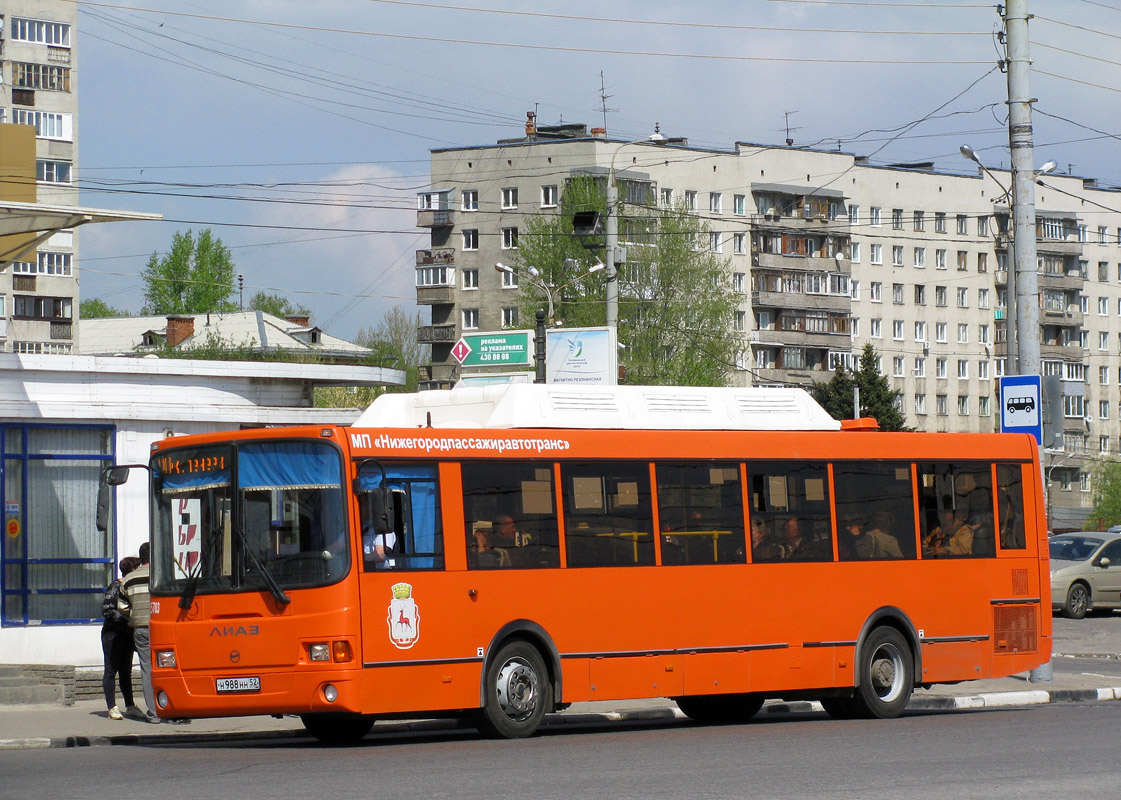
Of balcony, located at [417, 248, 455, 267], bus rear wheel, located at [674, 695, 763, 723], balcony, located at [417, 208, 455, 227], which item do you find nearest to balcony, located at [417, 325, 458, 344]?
balcony, located at [417, 248, 455, 267]

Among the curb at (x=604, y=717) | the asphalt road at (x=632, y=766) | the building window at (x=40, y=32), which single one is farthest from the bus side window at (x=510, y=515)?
the building window at (x=40, y=32)

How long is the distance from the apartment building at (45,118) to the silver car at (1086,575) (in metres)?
61.8

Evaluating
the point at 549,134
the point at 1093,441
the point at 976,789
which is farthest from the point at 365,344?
the point at 976,789

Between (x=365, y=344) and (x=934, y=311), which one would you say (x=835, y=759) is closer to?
(x=934, y=311)

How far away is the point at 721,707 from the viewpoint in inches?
687

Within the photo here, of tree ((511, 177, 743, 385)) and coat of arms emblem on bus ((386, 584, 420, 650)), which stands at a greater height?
tree ((511, 177, 743, 385))

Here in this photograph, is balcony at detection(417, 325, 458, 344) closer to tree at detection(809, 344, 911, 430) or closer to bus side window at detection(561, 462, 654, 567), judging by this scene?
tree at detection(809, 344, 911, 430)

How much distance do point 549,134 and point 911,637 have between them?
81.6 metres

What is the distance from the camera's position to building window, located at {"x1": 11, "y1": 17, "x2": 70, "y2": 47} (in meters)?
86.0

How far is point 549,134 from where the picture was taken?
97000 millimetres

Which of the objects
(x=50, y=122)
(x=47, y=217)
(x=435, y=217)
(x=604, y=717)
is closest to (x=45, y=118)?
(x=50, y=122)

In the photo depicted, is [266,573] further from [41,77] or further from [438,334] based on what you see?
[438,334]

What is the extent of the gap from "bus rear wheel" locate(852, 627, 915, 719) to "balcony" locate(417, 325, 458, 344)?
84.1m

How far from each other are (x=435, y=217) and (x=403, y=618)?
88317mm
